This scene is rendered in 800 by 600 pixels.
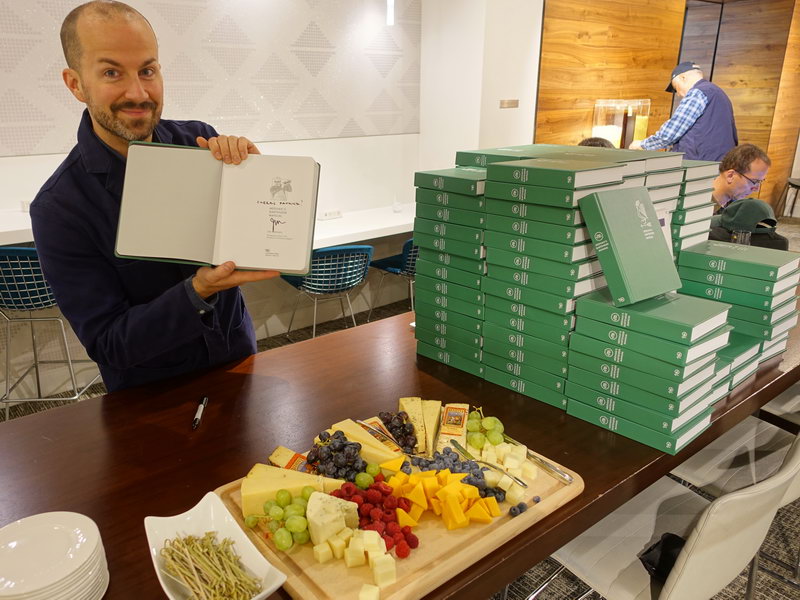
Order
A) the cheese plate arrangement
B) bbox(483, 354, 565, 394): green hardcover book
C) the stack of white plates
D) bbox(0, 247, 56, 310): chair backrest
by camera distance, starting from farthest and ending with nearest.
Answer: bbox(0, 247, 56, 310): chair backrest → bbox(483, 354, 565, 394): green hardcover book → the cheese plate arrangement → the stack of white plates

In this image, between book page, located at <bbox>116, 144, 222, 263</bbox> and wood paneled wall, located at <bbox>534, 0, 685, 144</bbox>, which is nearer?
book page, located at <bbox>116, 144, 222, 263</bbox>

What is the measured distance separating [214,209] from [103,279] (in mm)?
418

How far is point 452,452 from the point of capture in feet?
4.13

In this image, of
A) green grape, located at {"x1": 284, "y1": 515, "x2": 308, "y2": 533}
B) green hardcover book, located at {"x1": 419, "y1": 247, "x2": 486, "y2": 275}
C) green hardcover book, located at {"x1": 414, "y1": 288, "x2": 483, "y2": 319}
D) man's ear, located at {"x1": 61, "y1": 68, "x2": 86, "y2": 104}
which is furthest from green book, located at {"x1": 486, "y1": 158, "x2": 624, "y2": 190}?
man's ear, located at {"x1": 61, "y1": 68, "x2": 86, "y2": 104}

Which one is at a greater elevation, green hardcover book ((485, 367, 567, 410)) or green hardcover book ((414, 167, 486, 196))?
green hardcover book ((414, 167, 486, 196))

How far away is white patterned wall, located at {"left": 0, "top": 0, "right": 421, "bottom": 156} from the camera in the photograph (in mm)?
3383

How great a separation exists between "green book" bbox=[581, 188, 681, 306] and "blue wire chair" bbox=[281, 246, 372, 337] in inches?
94.3

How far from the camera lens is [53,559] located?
95cm

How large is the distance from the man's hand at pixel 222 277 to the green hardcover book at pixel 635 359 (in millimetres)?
742

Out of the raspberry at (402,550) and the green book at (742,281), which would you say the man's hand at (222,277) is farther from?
the green book at (742,281)

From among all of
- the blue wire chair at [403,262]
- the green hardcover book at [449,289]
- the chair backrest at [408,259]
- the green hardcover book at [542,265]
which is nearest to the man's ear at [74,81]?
the green hardcover book at [449,289]

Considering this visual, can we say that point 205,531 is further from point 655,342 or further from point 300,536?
point 655,342

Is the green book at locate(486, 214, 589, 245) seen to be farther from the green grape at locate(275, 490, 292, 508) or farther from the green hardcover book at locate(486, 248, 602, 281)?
the green grape at locate(275, 490, 292, 508)

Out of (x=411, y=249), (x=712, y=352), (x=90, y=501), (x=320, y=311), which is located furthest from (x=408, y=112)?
(x=90, y=501)
